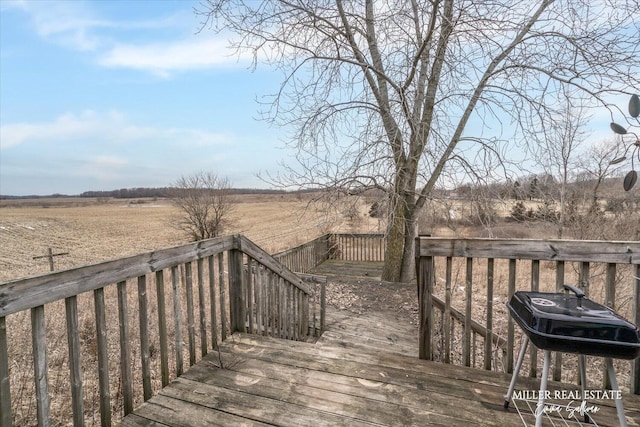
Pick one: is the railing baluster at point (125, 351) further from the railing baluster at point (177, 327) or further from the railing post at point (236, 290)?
the railing post at point (236, 290)

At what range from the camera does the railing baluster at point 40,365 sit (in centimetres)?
140

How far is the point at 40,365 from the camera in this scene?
1.41 m

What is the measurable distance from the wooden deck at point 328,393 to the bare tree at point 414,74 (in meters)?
3.84

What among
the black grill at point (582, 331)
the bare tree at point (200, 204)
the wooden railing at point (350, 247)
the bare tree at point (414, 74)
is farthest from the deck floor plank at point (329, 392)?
the bare tree at point (200, 204)

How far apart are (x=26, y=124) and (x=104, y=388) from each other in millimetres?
15867

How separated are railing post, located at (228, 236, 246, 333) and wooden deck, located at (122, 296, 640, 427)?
1.00 ft

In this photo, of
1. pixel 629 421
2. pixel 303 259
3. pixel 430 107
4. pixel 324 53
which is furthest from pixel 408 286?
pixel 629 421

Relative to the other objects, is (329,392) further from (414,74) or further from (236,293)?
(414,74)

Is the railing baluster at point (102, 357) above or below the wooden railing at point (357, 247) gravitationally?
above

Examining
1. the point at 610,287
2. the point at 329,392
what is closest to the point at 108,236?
the point at 329,392

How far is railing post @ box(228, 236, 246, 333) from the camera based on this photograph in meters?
2.82

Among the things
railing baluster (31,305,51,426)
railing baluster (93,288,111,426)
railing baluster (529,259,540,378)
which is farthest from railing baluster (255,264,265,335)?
railing baluster (529,259,540,378)

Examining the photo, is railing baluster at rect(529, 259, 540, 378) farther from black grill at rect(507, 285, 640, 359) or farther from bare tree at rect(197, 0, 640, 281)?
bare tree at rect(197, 0, 640, 281)

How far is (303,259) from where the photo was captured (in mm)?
9453
